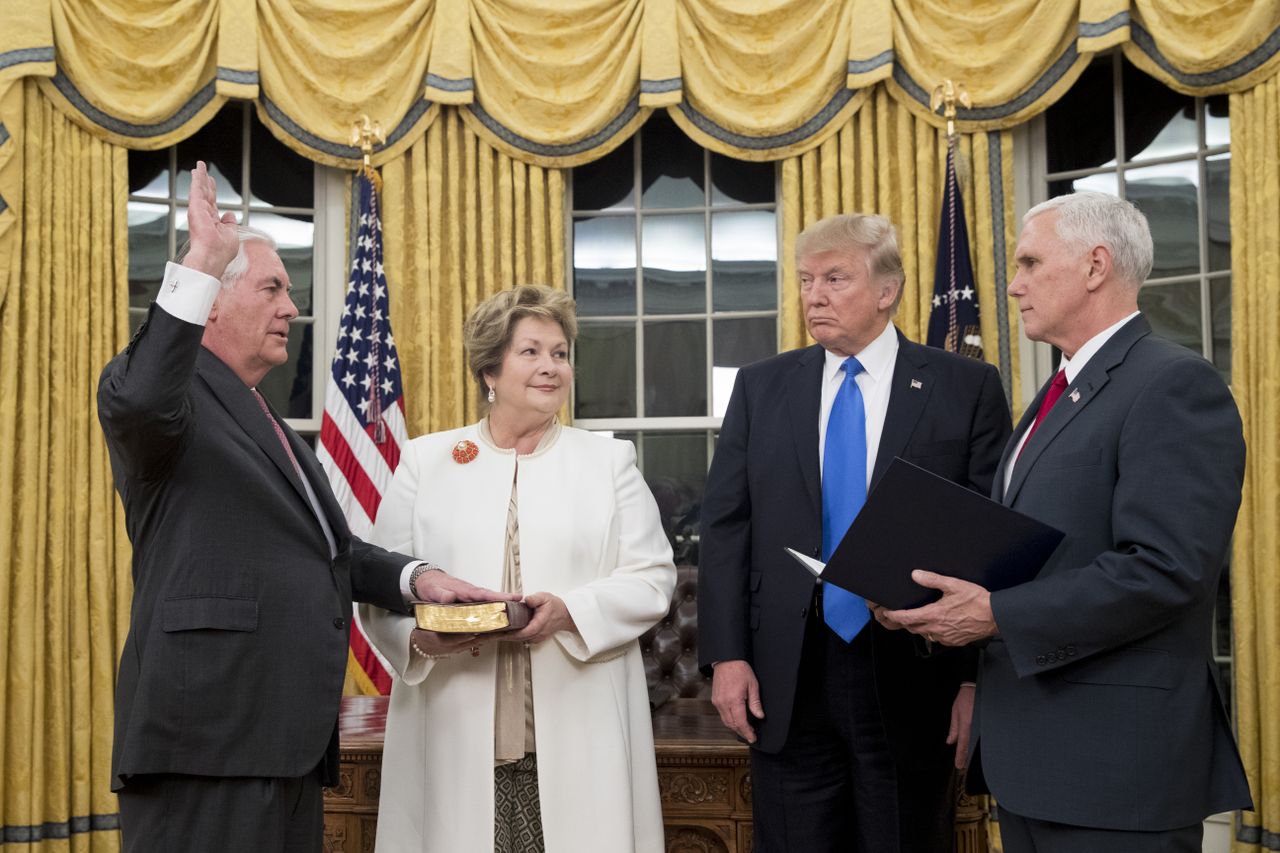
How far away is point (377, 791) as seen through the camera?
3578 millimetres

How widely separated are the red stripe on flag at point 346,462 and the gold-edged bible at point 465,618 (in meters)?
2.60

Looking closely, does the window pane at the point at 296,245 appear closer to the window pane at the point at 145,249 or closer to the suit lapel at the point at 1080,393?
the window pane at the point at 145,249

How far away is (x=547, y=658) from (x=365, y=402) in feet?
8.70

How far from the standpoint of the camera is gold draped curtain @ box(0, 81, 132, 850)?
→ 4.96 m

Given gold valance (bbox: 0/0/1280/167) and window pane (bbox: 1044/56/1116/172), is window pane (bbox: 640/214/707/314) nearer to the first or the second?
gold valance (bbox: 0/0/1280/167)

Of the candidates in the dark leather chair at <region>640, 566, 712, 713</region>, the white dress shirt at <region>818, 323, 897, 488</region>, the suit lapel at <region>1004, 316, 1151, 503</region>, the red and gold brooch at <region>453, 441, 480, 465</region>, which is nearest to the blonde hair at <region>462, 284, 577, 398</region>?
the red and gold brooch at <region>453, 441, 480, 465</region>

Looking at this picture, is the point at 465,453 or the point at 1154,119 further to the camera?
the point at 1154,119

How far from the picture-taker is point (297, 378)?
18.7 ft

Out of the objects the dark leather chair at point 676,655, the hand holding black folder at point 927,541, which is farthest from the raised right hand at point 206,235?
the dark leather chair at point 676,655

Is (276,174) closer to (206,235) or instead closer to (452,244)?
(452,244)

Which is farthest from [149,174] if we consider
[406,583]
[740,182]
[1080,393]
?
[1080,393]

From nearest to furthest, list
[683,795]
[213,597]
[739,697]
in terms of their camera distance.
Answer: [213,597], [739,697], [683,795]

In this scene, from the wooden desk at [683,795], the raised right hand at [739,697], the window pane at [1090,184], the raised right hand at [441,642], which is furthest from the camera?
the window pane at [1090,184]

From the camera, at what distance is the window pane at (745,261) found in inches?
223
